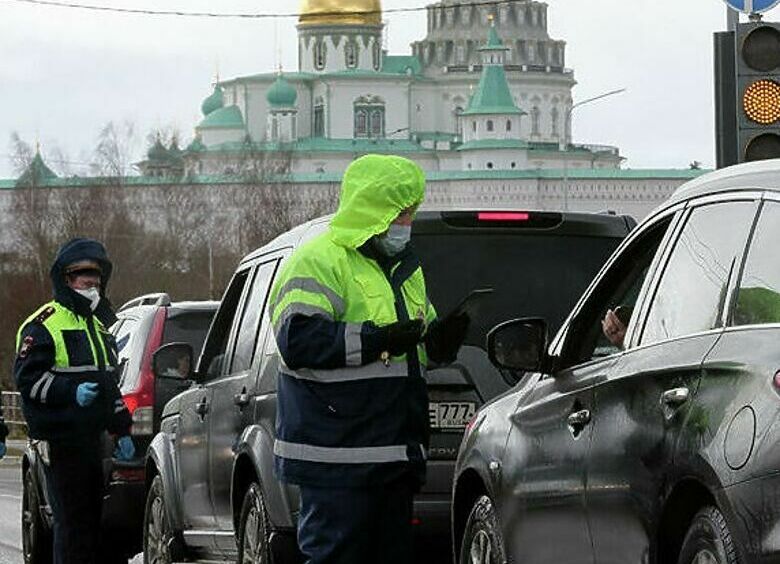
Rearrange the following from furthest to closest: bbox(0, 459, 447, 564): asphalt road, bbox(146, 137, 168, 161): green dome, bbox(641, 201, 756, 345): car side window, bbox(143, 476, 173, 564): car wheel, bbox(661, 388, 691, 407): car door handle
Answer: bbox(146, 137, 168, 161): green dome, bbox(0, 459, 447, 564): asphalt road, bbox(143, 476, 173, 564): car wheel, bbox(641, 201, 756, 345): car side window, bbox(661, 388, 691, 407): car door handle

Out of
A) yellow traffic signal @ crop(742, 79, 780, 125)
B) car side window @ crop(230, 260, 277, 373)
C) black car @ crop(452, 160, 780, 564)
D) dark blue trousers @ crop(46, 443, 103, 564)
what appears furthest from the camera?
yellow traffic signal @ crop(742, 79, 780, 125)

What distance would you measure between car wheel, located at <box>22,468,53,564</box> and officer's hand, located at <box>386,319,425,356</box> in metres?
6.01

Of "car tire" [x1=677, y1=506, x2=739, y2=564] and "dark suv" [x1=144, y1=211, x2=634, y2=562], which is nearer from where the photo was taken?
"car tire" [x1=677, y1=506, x2=739, y2=564]

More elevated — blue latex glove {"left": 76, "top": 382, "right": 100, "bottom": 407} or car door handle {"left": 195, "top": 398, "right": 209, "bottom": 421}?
blue latex glove {"left": 76, "top": 382, "right": 100, "bottom": 407}

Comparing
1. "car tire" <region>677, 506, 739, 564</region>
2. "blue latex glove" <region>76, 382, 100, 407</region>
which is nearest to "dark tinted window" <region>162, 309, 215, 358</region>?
"blue latex glove" <region>76, 382, 100, 407</region>

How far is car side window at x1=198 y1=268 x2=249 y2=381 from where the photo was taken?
1195 centimetres

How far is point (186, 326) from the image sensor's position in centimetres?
1512

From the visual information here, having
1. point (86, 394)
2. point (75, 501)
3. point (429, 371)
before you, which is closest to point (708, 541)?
point (429, 371)

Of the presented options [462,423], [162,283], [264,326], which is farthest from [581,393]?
[162,283]

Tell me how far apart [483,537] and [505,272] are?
199 centimetres

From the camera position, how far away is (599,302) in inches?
322

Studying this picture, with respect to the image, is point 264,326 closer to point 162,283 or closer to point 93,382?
point 93,382

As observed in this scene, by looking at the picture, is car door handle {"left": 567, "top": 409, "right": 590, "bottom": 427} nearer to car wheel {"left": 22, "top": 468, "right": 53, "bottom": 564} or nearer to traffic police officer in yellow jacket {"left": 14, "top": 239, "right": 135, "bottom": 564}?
traffic police officer in yellow jacket {"left": 14, "top": 239, "right": 135, "bottom": 564}

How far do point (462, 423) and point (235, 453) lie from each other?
111cm
